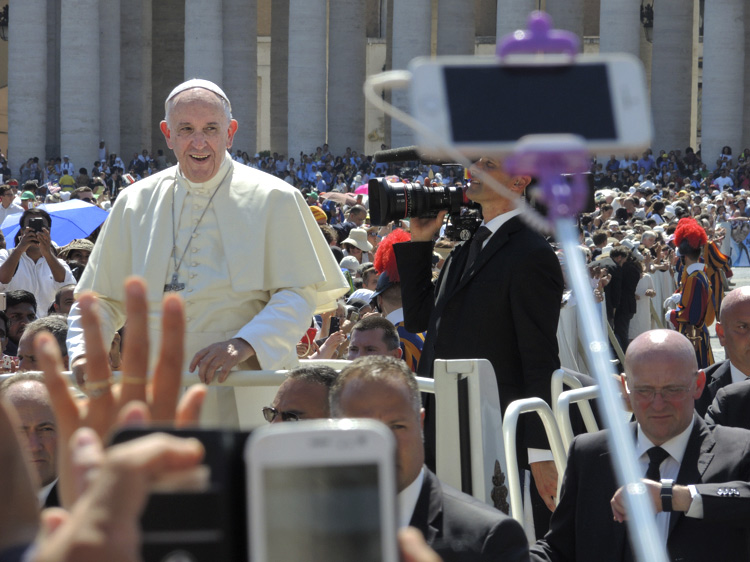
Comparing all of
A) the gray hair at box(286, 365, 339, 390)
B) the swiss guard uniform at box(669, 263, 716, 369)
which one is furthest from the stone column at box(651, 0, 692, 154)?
the gray hair at box(286, 365, 339, 390)

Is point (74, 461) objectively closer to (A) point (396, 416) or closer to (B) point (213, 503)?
(B) point (213, 503)

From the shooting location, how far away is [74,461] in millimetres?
1043

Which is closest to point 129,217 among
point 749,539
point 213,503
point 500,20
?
point 749,539

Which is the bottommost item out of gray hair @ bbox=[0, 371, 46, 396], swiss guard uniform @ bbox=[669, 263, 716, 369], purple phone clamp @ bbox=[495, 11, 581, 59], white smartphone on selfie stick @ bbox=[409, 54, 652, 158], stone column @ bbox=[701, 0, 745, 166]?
swiss guard uniform @ bbox=[669, 263, 716, 369]

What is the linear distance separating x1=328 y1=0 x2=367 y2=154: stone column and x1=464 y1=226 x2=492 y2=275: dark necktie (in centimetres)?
4261

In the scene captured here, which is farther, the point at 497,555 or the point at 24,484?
the point at 497,555

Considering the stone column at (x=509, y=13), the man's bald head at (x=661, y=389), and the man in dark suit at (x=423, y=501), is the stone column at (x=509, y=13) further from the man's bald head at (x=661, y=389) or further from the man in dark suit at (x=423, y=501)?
the man in dark suit at (x=423, y=501)

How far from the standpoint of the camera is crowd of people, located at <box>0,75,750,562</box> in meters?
1.13

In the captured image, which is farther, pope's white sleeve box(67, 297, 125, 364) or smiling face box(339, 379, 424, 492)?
pope's white sleeve box(67, 297, 125, 364)

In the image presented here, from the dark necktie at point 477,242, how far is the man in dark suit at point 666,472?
3.73 ft

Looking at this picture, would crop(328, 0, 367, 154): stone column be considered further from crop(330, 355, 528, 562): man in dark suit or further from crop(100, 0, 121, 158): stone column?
crop(330, 355, 528, 562): man in dark suit

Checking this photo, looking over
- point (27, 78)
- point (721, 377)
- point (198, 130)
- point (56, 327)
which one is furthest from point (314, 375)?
point (27, 78)

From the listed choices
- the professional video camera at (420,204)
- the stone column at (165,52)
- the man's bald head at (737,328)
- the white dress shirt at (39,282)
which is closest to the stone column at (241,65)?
the stone column at (165,52)

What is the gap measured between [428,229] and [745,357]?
162cm
